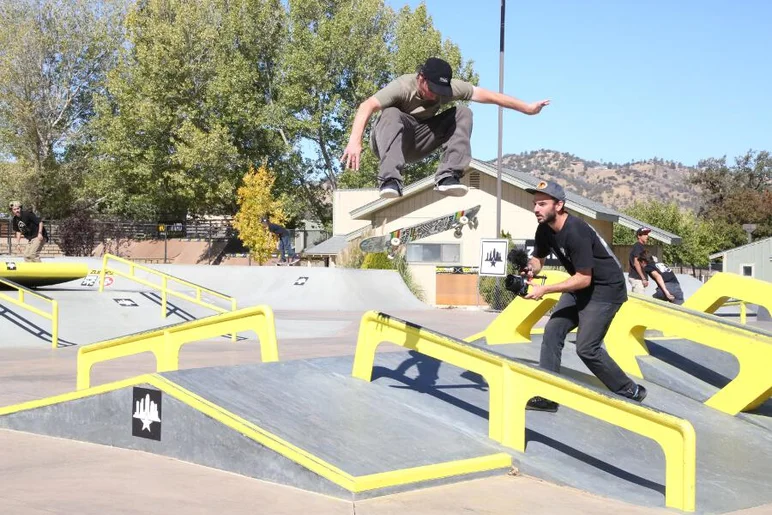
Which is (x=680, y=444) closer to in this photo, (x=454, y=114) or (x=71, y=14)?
(x=454, y=114)

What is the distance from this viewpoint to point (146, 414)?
247 inches

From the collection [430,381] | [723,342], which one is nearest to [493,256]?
[723,342]

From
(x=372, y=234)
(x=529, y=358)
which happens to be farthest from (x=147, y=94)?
(x=529, y=358)

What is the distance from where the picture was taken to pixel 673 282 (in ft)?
51.3

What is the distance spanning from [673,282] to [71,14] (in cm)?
4492

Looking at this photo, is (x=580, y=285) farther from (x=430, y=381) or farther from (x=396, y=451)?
(x=396, y=451)

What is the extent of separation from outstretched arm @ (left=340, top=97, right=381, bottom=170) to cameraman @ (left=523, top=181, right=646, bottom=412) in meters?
1.47

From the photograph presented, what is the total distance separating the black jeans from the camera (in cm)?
709

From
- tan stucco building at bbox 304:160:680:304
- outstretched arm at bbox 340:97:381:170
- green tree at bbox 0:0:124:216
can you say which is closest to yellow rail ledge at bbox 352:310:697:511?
outstretched arm at bbox 340:97:381:170

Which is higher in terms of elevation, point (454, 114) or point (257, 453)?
point (454, 114)

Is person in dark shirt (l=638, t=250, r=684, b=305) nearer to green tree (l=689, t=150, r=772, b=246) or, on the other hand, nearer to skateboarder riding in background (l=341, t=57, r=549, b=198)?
skateboarder riding in background (l=341, t=57, r=549, b=198)

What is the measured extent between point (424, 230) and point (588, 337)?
1178 inches

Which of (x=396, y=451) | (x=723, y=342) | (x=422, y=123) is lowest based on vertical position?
(x=396, y=451)

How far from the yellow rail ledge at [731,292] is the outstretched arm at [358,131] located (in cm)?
515
